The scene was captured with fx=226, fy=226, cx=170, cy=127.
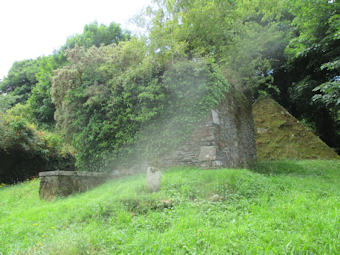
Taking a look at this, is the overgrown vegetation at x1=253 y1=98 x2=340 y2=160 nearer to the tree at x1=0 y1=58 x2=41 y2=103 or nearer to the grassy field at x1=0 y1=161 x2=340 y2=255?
the grassy field at x1=0 y1=161 x2=340 y2=255

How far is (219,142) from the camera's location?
6.44 metres

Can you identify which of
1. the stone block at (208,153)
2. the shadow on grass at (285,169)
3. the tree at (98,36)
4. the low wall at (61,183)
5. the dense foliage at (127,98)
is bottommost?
the shadow on grass at (285,169)

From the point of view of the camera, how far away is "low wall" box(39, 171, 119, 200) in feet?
18.9

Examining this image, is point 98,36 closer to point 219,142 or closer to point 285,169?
point 219,142

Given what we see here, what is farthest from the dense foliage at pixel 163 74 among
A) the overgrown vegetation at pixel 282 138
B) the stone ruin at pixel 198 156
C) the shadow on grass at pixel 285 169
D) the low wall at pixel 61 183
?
the overgrown vegetation at pixel 282 138

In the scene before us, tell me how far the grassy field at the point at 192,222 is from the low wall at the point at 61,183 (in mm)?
938

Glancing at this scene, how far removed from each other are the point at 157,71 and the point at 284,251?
5.67m

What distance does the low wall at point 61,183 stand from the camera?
577cm

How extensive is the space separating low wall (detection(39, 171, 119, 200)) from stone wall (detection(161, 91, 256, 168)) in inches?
92.2

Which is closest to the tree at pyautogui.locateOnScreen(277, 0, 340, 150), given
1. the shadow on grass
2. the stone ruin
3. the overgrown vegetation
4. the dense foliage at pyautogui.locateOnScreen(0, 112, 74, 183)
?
the overgrown vegetation

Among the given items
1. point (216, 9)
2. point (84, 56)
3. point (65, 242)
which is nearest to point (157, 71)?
point (84, 56)

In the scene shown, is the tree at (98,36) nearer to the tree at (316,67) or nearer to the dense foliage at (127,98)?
the dense foliage at (127,98)

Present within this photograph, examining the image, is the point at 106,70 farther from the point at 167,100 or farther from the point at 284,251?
the point at 284,251

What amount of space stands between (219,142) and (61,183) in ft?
14.3
